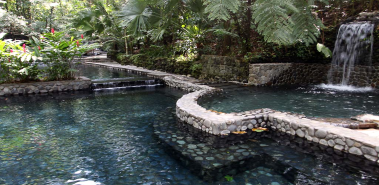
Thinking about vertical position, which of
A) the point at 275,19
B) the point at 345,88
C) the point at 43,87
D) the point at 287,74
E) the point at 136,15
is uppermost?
the point at 136,15

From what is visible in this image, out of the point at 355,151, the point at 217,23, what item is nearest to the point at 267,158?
the point at 355,151

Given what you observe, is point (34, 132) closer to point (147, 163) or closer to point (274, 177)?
point (147, 163)

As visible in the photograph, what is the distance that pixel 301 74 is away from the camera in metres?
10.8

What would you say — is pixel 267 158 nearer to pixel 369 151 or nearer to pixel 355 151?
pixel 355 151

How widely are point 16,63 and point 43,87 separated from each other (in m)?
1.20

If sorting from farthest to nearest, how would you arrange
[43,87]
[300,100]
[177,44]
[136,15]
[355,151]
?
[177,44] → [136,15] → [43,87] → [300,100] → [355,151]

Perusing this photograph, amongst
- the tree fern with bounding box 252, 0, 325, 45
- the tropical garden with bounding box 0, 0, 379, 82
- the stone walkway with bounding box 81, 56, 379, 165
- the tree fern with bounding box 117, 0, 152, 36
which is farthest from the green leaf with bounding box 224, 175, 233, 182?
the tree fern with bounding box 117, 0, 152, 36

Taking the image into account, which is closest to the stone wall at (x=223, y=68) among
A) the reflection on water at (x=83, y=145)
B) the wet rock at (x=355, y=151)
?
the reflection on water at (x=83, y=145)

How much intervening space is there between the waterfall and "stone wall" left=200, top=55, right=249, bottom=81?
3.51 metres

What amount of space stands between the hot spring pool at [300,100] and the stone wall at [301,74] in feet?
2.26

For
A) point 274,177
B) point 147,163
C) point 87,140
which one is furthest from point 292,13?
point 87,140

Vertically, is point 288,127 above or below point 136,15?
below

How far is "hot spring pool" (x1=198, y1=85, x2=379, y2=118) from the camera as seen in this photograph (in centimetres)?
639

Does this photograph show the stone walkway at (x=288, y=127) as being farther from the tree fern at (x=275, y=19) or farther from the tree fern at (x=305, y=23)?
the tree fern at (x=275, y=19)
